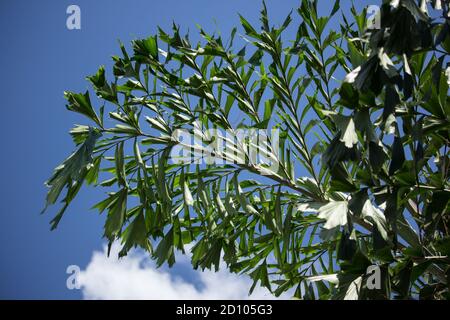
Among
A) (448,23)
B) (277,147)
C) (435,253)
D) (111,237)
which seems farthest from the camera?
(277,147)

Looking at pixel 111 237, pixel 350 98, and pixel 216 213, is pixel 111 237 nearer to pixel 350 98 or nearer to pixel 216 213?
pixel 216 213

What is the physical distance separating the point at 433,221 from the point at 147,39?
1.81 meters

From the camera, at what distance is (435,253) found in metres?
2.83

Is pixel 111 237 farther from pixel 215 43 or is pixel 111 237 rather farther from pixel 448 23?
pixel 448 23

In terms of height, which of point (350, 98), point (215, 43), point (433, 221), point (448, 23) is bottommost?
point (433, 221)

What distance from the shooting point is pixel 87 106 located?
10.6ft

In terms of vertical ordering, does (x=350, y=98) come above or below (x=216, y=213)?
above

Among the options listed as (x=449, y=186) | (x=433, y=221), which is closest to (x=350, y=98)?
(x=433, y=221)

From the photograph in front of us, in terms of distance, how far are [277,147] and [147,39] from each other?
0.94 metres

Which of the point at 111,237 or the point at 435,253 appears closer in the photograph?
the point at 435,253
